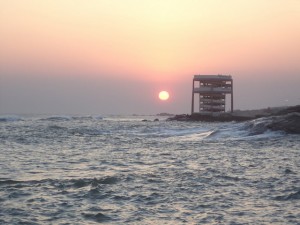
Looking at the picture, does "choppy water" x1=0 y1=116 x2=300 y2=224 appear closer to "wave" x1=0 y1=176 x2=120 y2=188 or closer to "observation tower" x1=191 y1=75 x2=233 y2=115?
"wave" x1=0 y1=176 x2=120 y2=188

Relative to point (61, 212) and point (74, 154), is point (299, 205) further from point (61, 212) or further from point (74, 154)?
point (74, 154)

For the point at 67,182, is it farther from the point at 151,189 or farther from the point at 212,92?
the point at 212,92

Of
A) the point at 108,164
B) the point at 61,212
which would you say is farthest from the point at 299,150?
the point at 61,212

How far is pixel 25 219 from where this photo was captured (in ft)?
28.6

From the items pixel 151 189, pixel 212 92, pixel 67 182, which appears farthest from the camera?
pixel 212 92

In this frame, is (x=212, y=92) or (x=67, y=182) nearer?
(x=67, y=182)

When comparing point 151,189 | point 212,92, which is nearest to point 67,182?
point 151,189

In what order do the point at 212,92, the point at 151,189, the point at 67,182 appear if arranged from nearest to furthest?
1. the point at 151,189
2. the point at 67,182
3. the point at 212,92

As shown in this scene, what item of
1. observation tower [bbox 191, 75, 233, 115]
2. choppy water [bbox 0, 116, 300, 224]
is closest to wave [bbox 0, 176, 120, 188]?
choppy water [bbox 0, 116, 300, 224]

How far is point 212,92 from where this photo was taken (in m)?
105

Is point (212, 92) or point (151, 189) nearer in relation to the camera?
point (151, 189)

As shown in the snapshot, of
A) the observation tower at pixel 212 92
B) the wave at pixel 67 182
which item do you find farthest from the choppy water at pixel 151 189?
the observation tower at pixel 212 92

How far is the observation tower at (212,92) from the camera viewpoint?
10531 cm

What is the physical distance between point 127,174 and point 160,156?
238 inches
